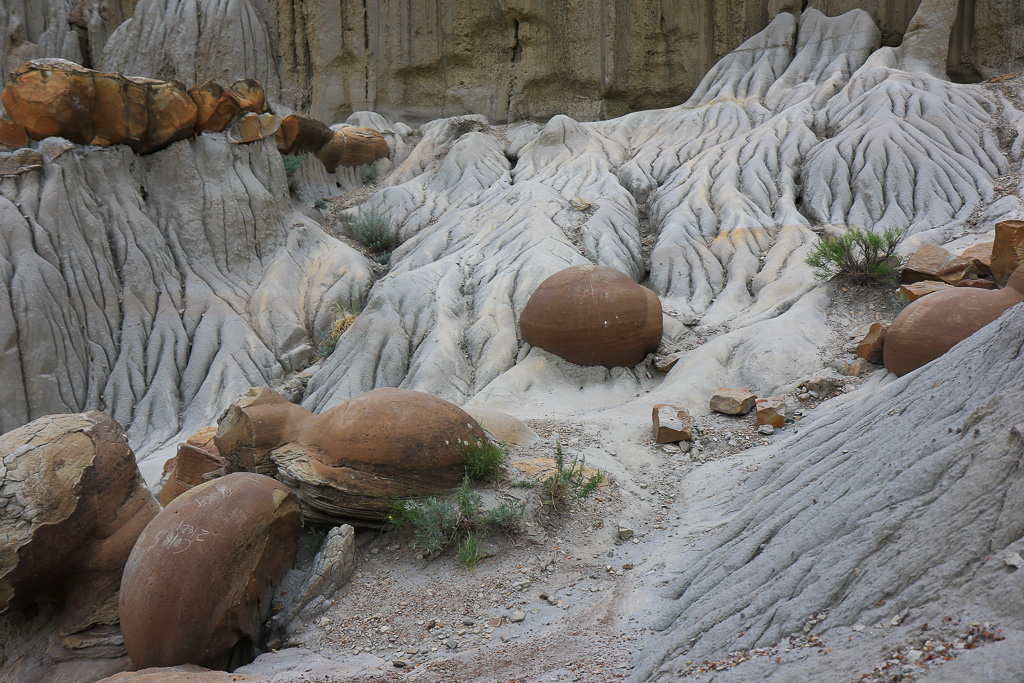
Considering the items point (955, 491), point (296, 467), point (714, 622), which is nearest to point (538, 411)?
point (296, 467)

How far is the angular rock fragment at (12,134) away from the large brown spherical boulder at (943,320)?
1368 cm

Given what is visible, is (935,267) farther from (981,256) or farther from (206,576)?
(206,576)

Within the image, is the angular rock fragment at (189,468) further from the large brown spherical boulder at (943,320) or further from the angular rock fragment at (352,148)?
the angular rock fragment at (352,148)

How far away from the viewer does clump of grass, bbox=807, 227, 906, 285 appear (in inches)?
337

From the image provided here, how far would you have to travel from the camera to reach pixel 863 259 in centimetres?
916

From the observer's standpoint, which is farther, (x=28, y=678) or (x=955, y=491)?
(x=28, y=678)

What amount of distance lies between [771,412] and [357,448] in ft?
13.2

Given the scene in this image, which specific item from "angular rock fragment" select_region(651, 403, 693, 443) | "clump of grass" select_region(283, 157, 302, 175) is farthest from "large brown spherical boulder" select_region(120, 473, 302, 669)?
"clump of grass" select_region(283, 157, 302, 175)

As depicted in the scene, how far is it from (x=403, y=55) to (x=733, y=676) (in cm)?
1974

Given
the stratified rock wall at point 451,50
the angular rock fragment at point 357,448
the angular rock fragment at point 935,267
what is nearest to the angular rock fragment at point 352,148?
the stratified rock wall at point 451,50

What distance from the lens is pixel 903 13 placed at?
16172mm

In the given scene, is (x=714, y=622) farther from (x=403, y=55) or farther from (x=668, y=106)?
(x=403, y=55)

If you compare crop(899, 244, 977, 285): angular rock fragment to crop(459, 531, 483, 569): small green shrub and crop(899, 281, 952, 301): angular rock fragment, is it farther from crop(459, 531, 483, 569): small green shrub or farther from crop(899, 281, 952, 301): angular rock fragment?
crop(459, 531, 483, 569): small green shrub

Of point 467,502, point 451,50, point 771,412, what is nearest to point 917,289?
Result: point 771,412
